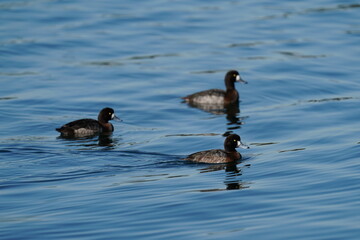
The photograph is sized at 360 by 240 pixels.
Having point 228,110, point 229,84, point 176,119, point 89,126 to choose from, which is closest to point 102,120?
point 89,126

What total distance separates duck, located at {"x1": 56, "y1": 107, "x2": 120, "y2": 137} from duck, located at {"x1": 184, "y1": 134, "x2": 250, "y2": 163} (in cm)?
412

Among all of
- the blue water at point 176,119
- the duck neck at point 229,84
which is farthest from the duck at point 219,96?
the blue water at point 176,119

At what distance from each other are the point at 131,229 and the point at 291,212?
2873 millimetres

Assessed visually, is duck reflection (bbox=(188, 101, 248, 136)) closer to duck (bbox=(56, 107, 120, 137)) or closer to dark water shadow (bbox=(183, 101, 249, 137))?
dark water shadow (bbox=(183, 101, 249, 137))

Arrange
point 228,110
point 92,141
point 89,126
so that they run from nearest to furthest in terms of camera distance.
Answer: point 92,141, point 89,126, point 228,110

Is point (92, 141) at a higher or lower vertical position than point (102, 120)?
lower

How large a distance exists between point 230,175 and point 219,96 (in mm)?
9066

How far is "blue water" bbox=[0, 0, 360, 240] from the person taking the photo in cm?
1439

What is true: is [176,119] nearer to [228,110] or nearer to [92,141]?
[228,110]

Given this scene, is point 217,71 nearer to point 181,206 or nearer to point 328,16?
point 328,16

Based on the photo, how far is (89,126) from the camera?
22406mm

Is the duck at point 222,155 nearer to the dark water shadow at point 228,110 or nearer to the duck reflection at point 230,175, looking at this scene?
the duck reflection at point 230,175

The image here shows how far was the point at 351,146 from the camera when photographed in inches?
771

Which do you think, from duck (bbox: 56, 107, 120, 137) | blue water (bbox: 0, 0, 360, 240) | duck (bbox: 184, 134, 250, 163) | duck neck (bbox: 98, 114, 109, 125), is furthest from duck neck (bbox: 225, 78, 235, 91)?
duck (bbox: 184, 134, 250, 163)
